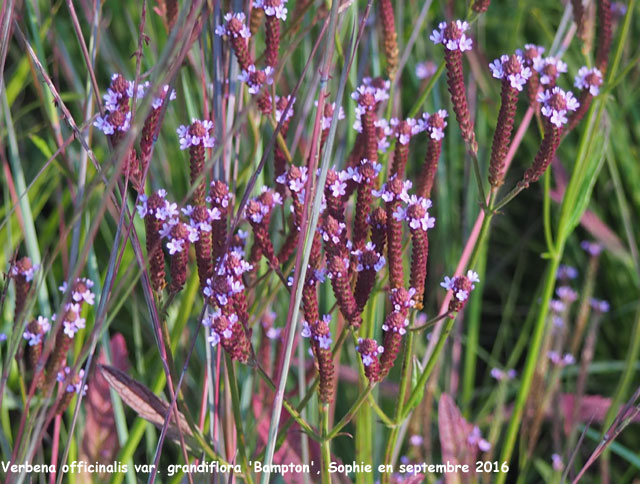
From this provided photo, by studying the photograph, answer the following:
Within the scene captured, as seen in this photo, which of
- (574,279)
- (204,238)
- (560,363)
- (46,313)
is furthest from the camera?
(574,279)

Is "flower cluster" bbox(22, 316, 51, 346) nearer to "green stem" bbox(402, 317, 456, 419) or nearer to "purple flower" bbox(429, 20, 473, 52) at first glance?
"green stem" bbox(402, 317, 456, 419)

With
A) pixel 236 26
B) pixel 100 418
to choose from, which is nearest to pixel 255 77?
pixel 236 26

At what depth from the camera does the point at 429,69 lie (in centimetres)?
161

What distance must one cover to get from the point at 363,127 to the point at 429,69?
0.75m

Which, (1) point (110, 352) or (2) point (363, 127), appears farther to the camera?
(1) point (110, 352)

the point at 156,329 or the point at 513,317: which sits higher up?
the point at 513,317

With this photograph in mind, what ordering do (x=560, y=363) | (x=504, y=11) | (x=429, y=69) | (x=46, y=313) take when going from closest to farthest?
(x=46, y=313) < (x=560, y=363) < (x=429, y=69) < (x=504, y=11)

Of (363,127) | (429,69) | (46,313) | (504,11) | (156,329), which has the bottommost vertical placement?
(156,329)

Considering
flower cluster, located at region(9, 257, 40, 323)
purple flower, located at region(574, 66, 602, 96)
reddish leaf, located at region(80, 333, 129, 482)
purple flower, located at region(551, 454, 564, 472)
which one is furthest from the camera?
purple flower, located at region(551, 454, 564, 472)

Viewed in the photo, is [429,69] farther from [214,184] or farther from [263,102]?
[214,184]

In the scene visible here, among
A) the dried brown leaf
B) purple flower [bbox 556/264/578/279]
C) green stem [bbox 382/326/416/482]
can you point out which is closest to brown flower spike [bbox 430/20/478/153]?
green stem [bbox 382/326/416/482]

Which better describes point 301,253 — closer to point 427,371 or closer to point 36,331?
point 427,371

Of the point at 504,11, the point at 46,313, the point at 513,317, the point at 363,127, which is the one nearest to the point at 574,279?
the point at 513,317

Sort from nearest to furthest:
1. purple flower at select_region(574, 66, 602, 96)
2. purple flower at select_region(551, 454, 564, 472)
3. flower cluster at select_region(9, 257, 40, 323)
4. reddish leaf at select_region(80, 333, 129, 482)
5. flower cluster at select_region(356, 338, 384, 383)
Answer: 1. flower cluster at select_region(356, 338, 384, 383)
2. flower cluster at select_region(9, 257, 40, 323)
3. purple flower at select_region(574, 66, 602, 96)
4. reddish leaf at select_region(80, 333, 129, 482)
5. purple flower at select_region(551, 454, 564, 472)
